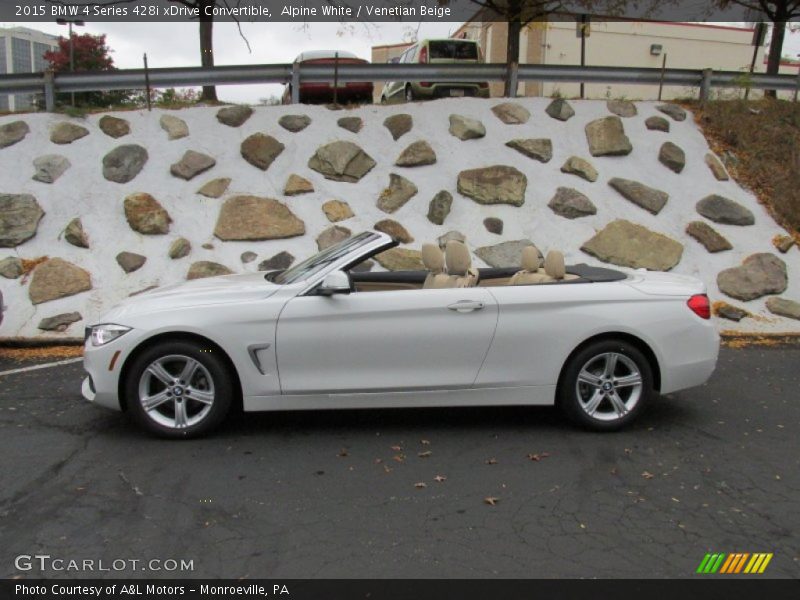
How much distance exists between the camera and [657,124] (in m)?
12.2

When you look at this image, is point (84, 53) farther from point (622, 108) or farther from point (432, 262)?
point (432, 262)

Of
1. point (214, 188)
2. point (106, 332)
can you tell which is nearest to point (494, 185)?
point (214, 188)

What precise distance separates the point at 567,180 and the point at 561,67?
2559mm

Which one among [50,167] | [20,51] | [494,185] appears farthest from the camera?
[20,51]

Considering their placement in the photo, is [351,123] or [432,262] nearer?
[432,262]

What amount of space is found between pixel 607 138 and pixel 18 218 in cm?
868

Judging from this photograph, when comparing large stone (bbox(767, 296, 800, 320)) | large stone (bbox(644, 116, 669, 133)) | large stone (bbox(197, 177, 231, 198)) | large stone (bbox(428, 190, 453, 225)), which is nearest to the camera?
large stone (bbox(767, 296, 800, 320))

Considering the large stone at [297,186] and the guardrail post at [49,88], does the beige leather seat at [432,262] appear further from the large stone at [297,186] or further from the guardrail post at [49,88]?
the guardrail post at [49,88]

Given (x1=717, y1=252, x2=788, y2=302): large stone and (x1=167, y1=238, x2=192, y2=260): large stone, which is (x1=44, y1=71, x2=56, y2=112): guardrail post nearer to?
(x1=167, y1=238, x2=192, y2=260): large stone

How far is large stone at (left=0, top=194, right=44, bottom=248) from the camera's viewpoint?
962cm

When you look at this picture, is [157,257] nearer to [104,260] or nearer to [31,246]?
[104,260]

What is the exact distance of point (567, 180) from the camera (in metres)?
11.1

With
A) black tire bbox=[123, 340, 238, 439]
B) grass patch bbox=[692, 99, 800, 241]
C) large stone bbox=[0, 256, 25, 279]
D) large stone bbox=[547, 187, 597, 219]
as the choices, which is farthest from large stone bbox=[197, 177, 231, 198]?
grass patch bbox=[692, 99, 800, 241]

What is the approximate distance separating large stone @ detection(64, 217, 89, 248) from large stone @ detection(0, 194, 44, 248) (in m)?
0.43
